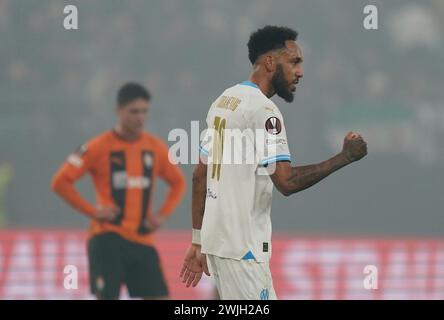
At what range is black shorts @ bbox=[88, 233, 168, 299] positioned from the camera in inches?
360

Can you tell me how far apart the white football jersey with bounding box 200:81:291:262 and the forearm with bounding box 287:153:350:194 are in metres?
0.09

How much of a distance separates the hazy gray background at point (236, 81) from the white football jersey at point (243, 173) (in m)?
7.94

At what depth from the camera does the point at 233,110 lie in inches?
209

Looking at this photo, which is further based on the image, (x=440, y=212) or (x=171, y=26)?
(x=171, y=26)

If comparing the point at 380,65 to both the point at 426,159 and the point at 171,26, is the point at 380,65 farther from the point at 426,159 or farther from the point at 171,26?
the point at 171,26

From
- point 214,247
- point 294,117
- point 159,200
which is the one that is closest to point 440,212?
point 294,117

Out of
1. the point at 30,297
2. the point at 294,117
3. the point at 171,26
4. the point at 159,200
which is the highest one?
the point at 171,26

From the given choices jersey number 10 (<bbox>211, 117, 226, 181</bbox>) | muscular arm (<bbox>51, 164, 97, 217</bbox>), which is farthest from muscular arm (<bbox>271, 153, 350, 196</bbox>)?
Result: muscular arm (<bbox>51, 164, 97, 217</bbox>)

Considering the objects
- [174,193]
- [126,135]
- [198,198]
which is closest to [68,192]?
[126,135]

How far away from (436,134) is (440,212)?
3.51 ft

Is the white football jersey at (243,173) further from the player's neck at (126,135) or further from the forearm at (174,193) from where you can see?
the forearm at (174,193)

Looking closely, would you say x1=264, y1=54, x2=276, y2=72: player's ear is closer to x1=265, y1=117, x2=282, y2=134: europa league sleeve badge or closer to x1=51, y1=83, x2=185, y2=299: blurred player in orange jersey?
x1=265, y1=117, x2=282, y2=134: europa league sleeve badge

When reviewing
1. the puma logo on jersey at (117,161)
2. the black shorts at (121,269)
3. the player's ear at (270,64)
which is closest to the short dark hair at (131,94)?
the puma logo on jersey at (117,161)

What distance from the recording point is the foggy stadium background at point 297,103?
525 inches
